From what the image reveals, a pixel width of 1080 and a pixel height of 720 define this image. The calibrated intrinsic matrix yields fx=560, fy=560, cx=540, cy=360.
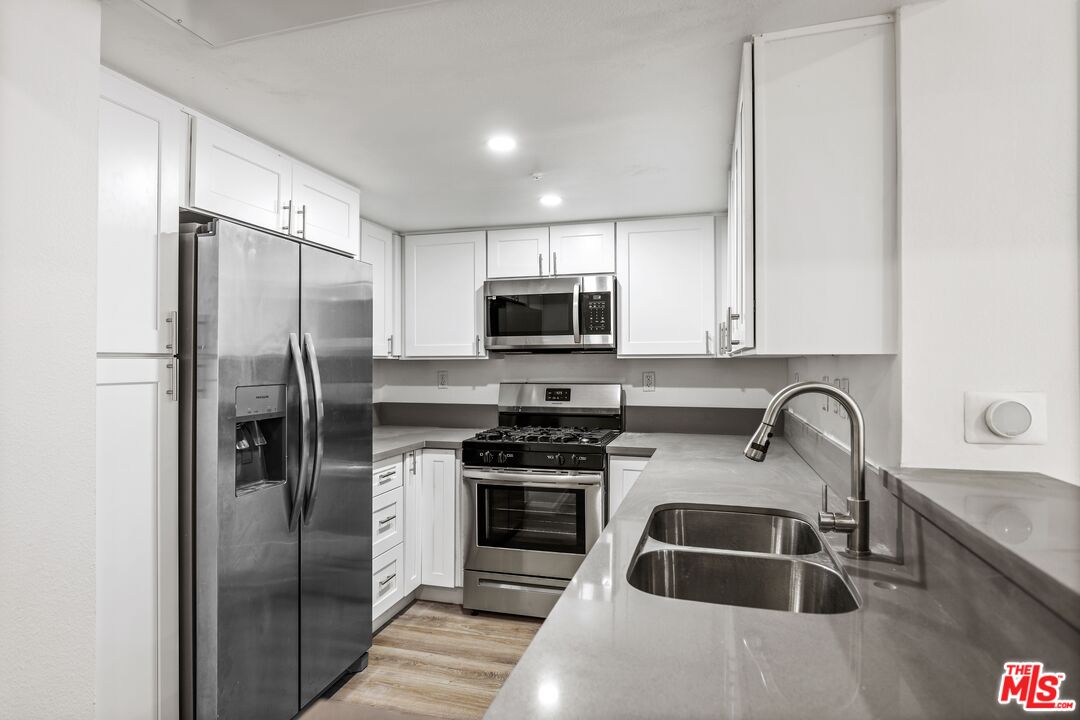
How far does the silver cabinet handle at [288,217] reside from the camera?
2.25 metres

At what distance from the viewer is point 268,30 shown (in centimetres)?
140

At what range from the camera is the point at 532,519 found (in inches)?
120

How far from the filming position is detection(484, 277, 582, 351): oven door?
329 centimetres

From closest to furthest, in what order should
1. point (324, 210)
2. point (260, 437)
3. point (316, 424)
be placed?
point (260, 437), point (316, 424), point (324, 210)

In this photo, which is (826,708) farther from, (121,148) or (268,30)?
(121,148)

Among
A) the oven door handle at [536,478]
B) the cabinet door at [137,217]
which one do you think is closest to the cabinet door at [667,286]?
the oven door handle at [536,478]

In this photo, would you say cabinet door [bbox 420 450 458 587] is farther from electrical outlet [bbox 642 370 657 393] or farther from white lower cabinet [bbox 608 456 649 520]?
electrical outlet [bbox 642 370 657 393]

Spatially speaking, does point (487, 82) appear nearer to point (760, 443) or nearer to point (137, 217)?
point (137, 217)

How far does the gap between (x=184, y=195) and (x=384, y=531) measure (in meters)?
1.81

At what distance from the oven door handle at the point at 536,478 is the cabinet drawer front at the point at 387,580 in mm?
561

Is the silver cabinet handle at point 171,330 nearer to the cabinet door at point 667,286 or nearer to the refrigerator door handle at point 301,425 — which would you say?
the refrigerator door handle at point 301,425

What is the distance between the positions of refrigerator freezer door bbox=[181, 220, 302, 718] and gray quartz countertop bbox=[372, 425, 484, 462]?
817 millimetres

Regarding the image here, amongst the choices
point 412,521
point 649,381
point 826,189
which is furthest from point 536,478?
point 826,189

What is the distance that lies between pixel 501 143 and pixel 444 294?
5.13ft
